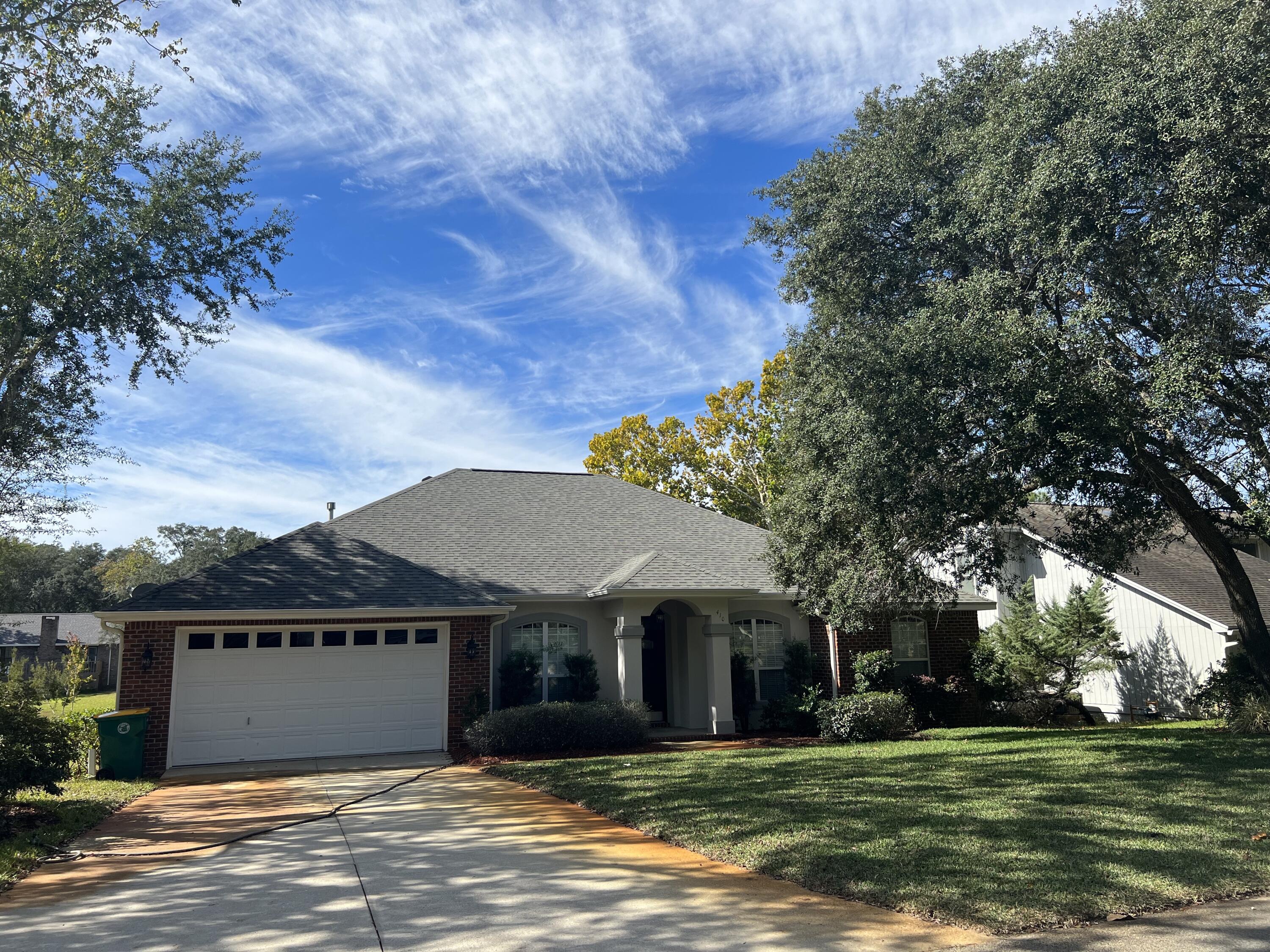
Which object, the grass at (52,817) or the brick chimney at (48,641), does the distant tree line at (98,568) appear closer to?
the brick chimney at (48,641)

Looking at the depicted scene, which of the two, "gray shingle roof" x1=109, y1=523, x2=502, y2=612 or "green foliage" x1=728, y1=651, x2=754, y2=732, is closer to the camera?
"gray shingle roof" x1=109, y1=523, x2=502, y2=612

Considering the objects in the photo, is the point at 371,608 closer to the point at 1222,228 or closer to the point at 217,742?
the point at 217,742

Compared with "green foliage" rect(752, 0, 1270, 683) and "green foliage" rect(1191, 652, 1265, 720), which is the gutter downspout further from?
"green foliage" rect(1191, 652, 1265, 720)

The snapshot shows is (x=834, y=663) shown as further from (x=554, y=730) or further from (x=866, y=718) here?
(x=554, y=730)

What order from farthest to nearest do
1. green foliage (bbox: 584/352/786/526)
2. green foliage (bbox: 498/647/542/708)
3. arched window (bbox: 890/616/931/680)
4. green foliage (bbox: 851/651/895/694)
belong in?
green foliage (bbox: 584/352/786/526)
arched window (bbox: 890/616/931/680)
green foliage (bbox: 851/651/895/694)
green foliage (bbox: 498/647/542/708)

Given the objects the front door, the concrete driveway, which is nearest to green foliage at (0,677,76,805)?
the concrete driveway

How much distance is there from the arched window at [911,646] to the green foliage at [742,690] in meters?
3.50

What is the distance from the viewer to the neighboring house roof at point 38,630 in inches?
1922

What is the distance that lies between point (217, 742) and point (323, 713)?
1.74m

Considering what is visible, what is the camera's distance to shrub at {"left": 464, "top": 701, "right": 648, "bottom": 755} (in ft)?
46.8

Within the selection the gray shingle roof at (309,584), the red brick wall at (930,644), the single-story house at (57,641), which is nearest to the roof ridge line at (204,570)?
the gray shingle roof at (309,584)

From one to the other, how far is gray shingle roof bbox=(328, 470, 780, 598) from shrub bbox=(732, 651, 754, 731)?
5.98 feet

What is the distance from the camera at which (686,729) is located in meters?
17.6

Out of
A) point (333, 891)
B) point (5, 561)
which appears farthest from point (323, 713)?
point (5, 561)
